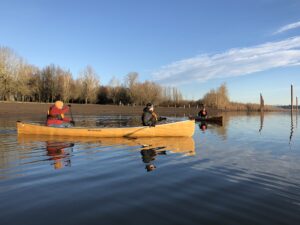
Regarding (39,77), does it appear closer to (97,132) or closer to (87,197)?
(97,132)

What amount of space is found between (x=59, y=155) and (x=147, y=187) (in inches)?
197

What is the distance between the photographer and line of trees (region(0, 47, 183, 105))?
51.4 metres

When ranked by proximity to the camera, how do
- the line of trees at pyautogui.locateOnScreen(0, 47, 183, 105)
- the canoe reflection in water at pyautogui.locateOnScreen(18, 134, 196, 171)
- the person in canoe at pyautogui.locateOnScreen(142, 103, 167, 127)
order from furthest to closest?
the line of trees at pyautogui.locateOnScreen(0, 47, 183, 105), the person in canoe at pyautogui.locateOnScreen(142, 103, 167, 127), the canoe reflection in water at pyautogui.locateOnScreen(18, 134, 196, 171)

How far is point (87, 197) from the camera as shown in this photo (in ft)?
18.9

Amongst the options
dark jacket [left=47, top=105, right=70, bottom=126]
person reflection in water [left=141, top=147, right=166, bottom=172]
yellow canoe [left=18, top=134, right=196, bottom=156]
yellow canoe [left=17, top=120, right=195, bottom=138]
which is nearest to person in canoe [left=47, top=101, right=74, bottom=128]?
dark jacket [left=47, top=105, right=70, bottom=126]

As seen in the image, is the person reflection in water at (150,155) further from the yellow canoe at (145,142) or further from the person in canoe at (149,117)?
the person in canoe at (149,117)

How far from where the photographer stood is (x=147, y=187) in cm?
649

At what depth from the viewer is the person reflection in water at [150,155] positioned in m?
8.48

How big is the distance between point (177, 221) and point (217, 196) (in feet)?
5.11

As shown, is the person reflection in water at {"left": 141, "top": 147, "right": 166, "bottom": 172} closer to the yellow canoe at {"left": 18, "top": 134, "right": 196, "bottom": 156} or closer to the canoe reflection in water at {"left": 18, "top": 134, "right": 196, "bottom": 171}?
the canoe reflection in water at {"left": 18, "top": 134, "right": 196, "bottom": 171}

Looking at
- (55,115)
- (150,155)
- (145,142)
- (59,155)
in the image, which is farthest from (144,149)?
(55,115)

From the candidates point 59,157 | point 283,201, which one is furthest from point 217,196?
point 59,157

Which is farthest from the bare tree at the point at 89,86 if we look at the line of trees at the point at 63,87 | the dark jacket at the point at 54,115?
the dark jacket at the point at 54,115

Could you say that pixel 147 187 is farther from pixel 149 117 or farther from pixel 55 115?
pixel 55 115
